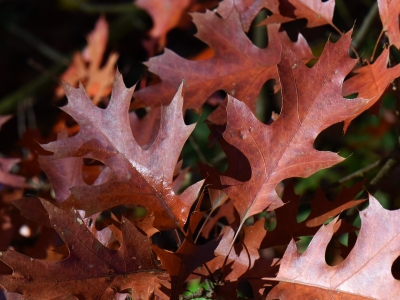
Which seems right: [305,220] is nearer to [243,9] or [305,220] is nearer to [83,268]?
[83,268]

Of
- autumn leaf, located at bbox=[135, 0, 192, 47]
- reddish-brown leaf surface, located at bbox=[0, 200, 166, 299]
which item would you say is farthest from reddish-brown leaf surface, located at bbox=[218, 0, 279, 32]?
autumn leaf, located at bbox=[135, 0, 192, 47]

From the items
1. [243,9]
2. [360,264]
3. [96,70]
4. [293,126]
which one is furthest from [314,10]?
[96,70]

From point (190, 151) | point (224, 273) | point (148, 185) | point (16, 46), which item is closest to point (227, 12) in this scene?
point (148, 185)

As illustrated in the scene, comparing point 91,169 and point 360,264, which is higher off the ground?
point 360,264

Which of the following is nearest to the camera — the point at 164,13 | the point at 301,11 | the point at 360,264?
the point at 360,264

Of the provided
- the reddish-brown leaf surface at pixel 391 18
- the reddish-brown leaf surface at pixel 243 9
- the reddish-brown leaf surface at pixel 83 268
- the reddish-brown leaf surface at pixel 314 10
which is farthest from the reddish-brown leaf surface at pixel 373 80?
the reddish-brown leaf surface at pixel 83 268

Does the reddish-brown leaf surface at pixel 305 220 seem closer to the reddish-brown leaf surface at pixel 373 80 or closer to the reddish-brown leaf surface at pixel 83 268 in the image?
the reddish-brown leaf surface at pixel 373 80
